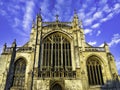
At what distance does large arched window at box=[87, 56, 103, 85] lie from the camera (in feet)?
72.3

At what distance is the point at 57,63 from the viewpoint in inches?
925

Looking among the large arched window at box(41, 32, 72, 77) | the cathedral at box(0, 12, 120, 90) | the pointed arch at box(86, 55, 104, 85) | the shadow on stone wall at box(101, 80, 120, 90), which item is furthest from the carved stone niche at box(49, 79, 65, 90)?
the shadow on stone wall at box(101, 80, 120, 90)

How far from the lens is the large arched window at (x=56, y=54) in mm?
22844

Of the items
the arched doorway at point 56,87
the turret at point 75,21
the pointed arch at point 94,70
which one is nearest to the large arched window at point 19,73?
the arched doorway at point 56,87

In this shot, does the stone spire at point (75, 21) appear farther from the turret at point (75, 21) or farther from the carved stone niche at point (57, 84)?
the carved stone niche at point (57, 84)

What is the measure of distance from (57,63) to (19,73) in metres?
5.62

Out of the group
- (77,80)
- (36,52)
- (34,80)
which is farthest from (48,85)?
(36,52)

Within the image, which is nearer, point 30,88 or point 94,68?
point 30,88

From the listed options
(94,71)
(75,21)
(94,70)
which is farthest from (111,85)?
(75,21)

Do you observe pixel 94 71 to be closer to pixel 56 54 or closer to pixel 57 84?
pixel 57 84

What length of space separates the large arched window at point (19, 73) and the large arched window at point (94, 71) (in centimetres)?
933

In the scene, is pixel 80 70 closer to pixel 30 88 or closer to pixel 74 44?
pixel 74 44

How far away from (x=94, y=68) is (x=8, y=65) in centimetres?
1234

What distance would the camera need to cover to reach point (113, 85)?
2136 cm
